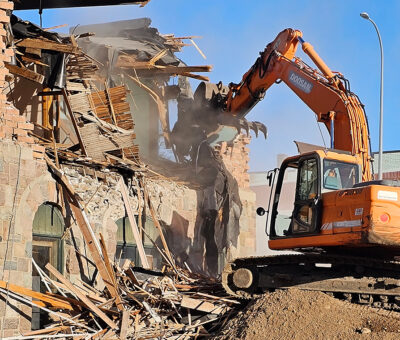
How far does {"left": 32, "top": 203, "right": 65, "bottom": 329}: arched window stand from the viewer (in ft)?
45.8

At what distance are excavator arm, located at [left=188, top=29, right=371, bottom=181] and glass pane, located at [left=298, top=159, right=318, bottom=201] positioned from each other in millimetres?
896

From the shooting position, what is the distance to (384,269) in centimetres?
1268

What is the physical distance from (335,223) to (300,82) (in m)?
4.24

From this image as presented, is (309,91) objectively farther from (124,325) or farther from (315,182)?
(124,325)

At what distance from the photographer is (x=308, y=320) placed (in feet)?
39.1

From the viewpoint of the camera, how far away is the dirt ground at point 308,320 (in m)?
11.5

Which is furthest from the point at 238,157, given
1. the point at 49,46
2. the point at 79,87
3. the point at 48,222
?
the point at 48,222

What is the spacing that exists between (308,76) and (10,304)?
7.07 m

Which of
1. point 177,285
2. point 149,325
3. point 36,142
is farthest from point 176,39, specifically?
point 149,325

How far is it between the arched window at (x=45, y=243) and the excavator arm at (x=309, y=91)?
526 cm

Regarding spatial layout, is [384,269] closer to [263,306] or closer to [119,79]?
[263,306]

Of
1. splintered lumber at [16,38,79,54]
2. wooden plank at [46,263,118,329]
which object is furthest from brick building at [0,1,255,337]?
splintered lumber at [16,38,79,54]

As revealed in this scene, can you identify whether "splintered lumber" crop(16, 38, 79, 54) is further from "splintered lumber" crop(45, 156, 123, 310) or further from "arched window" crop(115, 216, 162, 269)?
"arched window" crop(115, 216, 162, 269)

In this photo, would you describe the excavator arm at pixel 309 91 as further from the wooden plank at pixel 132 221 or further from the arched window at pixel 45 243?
the arched window at pixel 45 243
